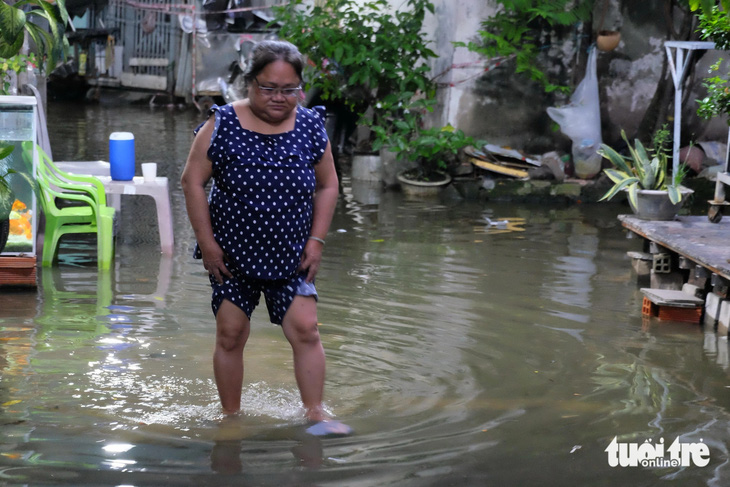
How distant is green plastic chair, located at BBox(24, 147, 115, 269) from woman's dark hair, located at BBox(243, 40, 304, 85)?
400 centimetres

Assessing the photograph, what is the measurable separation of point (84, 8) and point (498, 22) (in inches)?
522

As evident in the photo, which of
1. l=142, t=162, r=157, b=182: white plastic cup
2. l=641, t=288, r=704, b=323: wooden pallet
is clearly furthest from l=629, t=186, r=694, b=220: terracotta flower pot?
l=142, t=162, r=157, b=182: white plastic cup

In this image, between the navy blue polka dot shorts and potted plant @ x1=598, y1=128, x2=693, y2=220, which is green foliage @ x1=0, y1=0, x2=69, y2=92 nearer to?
the navy blue polka dot shorts

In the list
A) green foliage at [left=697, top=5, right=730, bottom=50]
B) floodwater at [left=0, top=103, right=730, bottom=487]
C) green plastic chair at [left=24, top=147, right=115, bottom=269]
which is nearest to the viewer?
floodwater at [left=0, top=103, right=730, bottom=487]

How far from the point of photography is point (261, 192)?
12.4ft

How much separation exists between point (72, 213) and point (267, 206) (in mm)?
4263

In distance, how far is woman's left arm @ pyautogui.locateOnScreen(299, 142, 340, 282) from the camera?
3947 millimetres

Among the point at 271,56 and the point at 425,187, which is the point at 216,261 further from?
the point at 425,187

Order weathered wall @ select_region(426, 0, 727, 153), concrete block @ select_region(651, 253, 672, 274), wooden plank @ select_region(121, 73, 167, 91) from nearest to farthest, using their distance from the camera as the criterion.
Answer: concrete block @ select_region(651, 253, 672, 274)
weathered wall @ select_region(426, 0, 727, 153)
wooden plank @ select_region(121, 73, 167, 91)

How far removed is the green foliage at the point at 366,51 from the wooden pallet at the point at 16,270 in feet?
19.1

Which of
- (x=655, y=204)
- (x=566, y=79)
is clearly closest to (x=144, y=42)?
(x=566, y=79)

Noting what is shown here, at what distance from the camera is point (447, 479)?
11.7ft

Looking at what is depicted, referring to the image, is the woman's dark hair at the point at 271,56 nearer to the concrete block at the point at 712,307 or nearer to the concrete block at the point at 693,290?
the concrete block at the point at 712,307

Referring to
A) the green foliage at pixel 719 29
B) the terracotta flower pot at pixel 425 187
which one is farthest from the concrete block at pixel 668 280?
the terracotta flower pot at pixel 425 187
